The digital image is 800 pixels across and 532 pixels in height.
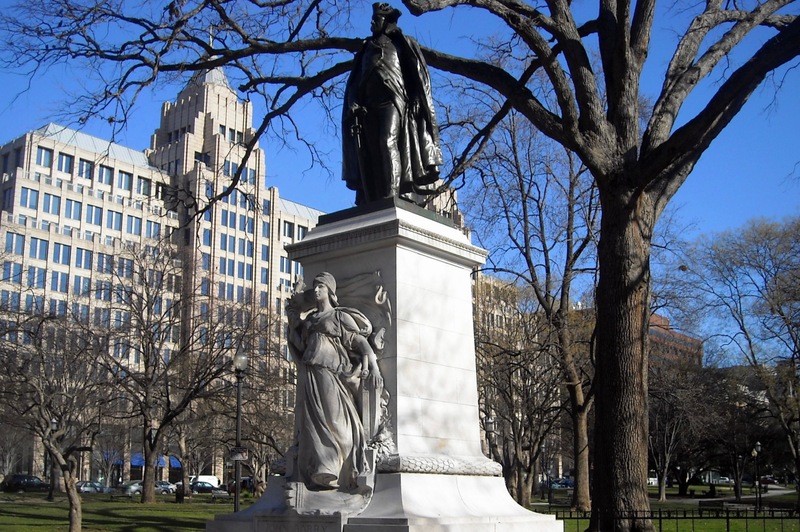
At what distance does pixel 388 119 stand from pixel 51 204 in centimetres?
9629

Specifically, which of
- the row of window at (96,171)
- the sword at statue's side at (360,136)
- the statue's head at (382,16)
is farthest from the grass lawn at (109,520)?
the row of window at (96,171)

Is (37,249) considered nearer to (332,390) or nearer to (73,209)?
(73,209)

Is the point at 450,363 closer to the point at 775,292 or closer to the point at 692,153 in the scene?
the point at 692,153

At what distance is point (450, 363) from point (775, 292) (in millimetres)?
37248

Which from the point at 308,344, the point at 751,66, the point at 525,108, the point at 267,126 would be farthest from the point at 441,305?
the point at 267,126

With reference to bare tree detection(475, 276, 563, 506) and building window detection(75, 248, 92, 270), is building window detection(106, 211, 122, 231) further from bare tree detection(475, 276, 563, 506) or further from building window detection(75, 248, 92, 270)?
bare tree detection(475, 276, 563, 506)

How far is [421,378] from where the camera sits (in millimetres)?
9109

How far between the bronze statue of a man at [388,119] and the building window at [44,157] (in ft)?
321

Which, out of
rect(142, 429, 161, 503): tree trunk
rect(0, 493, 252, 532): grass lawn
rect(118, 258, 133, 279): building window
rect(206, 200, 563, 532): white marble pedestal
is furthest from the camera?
rect(118, 258, 133, 279): building window

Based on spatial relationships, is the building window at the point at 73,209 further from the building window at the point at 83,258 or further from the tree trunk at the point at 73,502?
the tree trunk at the point at 73,502

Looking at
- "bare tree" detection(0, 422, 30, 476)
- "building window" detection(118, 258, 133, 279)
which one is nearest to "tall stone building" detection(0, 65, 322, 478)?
"bare tree" detection(0, 422, 30, 476)

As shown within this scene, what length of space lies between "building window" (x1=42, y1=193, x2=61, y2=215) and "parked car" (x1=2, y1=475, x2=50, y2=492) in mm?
37374

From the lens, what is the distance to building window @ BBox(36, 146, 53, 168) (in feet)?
329

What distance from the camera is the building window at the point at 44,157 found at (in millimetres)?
100250
